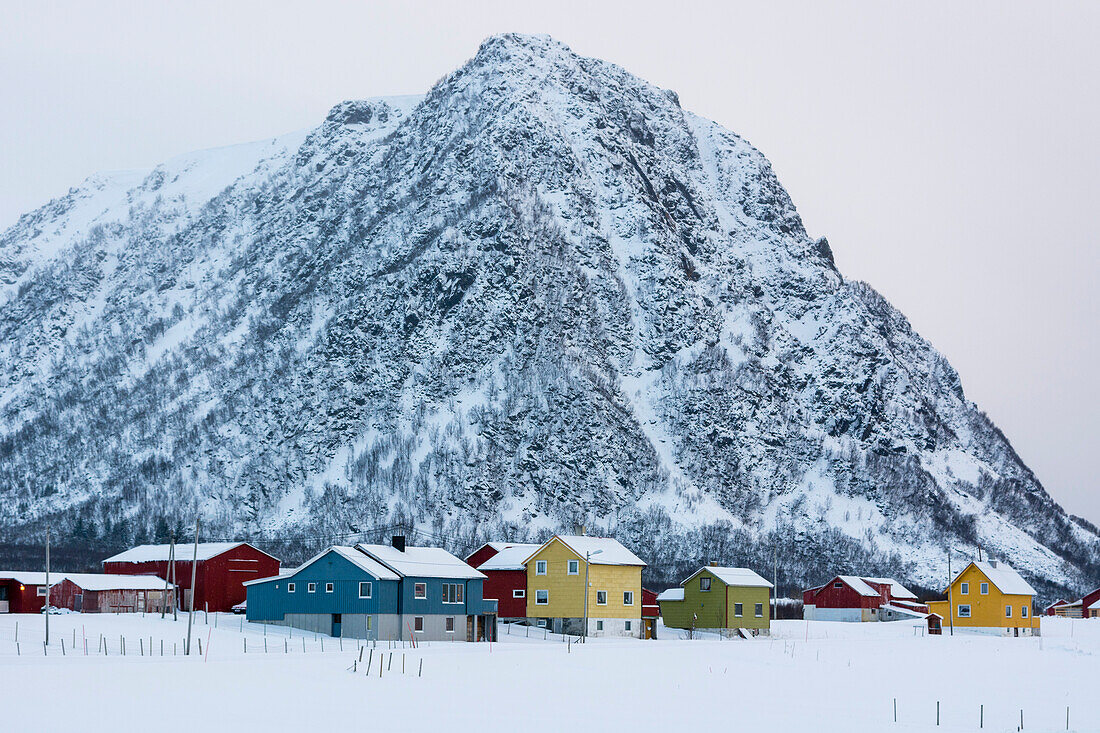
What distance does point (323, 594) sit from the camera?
8044 centimetres

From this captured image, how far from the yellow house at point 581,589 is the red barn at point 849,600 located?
40.2 meters

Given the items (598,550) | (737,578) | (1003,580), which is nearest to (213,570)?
(598,550)

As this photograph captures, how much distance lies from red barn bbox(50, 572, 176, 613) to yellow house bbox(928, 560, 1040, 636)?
225ft

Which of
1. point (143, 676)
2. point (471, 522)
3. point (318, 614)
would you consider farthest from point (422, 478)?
point (143, 676)

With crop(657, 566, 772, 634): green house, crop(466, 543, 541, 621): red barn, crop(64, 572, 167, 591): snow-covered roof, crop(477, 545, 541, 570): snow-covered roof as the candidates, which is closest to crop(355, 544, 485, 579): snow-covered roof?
crop(466, 543, 541, 621): red barn

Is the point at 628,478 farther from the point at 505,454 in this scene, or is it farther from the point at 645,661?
the point at 645,661

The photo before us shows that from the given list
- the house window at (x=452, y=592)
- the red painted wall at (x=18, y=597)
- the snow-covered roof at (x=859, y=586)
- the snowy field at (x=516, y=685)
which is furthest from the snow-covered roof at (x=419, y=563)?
the snow-covered roof at (x=859, y=586)

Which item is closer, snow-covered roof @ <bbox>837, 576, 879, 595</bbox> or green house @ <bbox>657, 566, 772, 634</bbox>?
green house @ <bbox>657, 566, 772, 634</bbox>

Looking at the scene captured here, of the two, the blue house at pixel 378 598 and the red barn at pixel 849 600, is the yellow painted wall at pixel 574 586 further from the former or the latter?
the red barn at pixel 849 600

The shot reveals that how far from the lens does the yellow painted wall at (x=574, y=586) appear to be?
9256 centimetres

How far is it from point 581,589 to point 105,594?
3777cm

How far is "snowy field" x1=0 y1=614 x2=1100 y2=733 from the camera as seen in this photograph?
131 ft

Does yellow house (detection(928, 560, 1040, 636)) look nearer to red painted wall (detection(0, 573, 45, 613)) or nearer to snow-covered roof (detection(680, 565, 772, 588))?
snow-covered roof (detection(680, 565, 772, 588))

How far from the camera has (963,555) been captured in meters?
196
